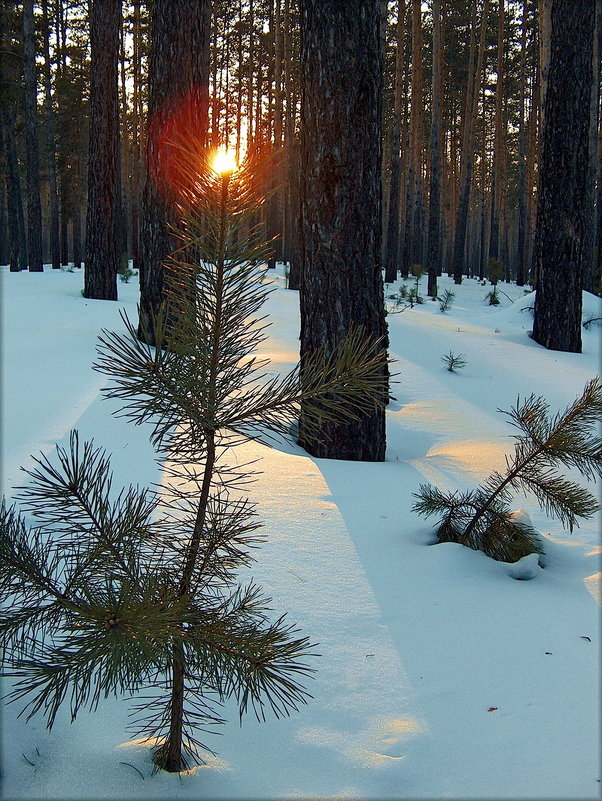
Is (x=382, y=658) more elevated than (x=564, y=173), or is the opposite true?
(x=564, y=173)

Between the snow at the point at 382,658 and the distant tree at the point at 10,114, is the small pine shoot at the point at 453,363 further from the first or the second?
the distant tree at the point at 10,114

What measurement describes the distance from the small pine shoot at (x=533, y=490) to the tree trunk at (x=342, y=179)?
133 cm

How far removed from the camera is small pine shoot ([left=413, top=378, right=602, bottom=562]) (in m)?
2.10

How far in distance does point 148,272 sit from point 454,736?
5.78 m

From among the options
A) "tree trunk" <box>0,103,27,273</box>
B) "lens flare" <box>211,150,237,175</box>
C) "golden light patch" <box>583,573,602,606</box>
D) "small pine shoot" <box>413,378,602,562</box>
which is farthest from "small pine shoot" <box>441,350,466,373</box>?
"tree trunk" <box>0,103,27,273</box>

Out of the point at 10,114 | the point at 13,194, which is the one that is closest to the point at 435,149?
the point at 13,194

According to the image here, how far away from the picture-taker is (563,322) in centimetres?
770

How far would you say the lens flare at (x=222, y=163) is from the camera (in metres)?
0.95

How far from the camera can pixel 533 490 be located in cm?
228

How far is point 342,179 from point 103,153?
23.7ft

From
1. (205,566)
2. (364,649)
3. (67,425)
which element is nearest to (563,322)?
(67,425)

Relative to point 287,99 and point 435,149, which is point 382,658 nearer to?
point 435,149

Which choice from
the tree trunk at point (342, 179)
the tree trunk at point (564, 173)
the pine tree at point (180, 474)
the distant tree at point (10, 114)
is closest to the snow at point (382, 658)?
the pine tree at point (180, 474)

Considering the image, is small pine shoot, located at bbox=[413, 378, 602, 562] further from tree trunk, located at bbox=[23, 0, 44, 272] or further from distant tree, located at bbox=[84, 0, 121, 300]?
tree trunk, located at bbox=[23, 0, 44, 272]
